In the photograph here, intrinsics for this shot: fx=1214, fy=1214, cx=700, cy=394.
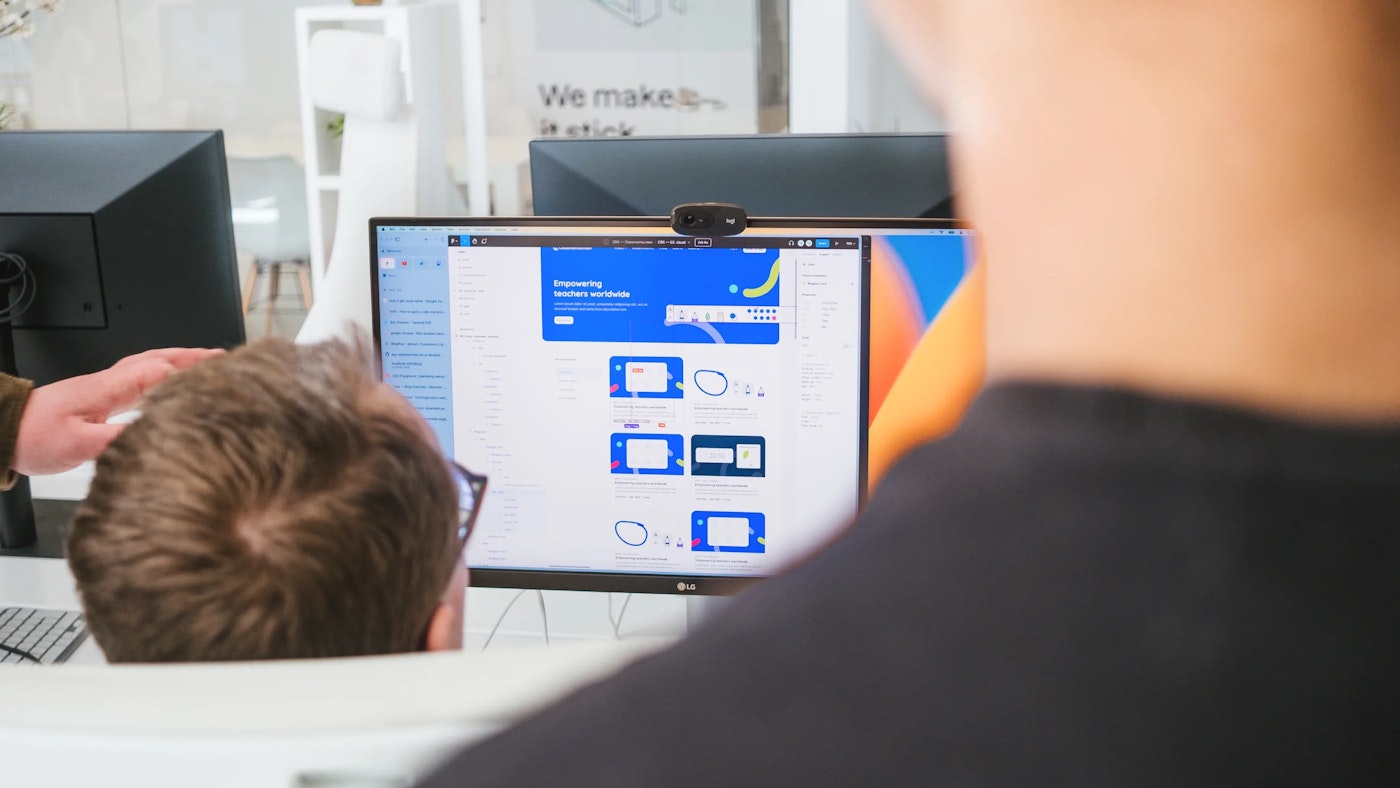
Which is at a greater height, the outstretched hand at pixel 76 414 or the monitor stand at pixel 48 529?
the outstretched hand at pixel 76 414

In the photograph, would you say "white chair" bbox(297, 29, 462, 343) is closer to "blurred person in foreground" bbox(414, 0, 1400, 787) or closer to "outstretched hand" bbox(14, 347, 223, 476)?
"outstretched hand" bbox(14, 347, 223, 476)

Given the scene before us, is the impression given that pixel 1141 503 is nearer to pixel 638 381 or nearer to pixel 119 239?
pixel 638 381

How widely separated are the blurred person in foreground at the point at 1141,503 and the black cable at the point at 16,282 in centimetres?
157

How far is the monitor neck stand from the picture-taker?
1.60m

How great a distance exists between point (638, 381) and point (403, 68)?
11.2 ft

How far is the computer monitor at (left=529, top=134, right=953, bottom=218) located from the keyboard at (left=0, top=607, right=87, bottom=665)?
71 centimetres

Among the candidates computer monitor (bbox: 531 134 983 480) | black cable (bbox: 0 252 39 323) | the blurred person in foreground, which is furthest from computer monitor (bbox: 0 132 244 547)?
the blurred person in foreground

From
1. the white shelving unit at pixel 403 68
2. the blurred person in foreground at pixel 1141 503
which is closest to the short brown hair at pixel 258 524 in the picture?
the blurred person in foreground at pixel 1141 503

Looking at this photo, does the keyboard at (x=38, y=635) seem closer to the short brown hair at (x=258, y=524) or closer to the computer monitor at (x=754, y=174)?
the computer monitor at (x=754, y=174)

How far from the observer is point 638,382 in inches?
46.3

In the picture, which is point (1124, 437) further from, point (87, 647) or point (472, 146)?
point (472, 146)

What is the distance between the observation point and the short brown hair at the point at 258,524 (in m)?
0.56

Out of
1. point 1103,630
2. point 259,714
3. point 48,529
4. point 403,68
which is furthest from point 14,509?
point 403,68

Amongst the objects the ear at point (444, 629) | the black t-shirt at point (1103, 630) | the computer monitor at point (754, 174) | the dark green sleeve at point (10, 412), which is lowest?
the ear at point (444, 629)
